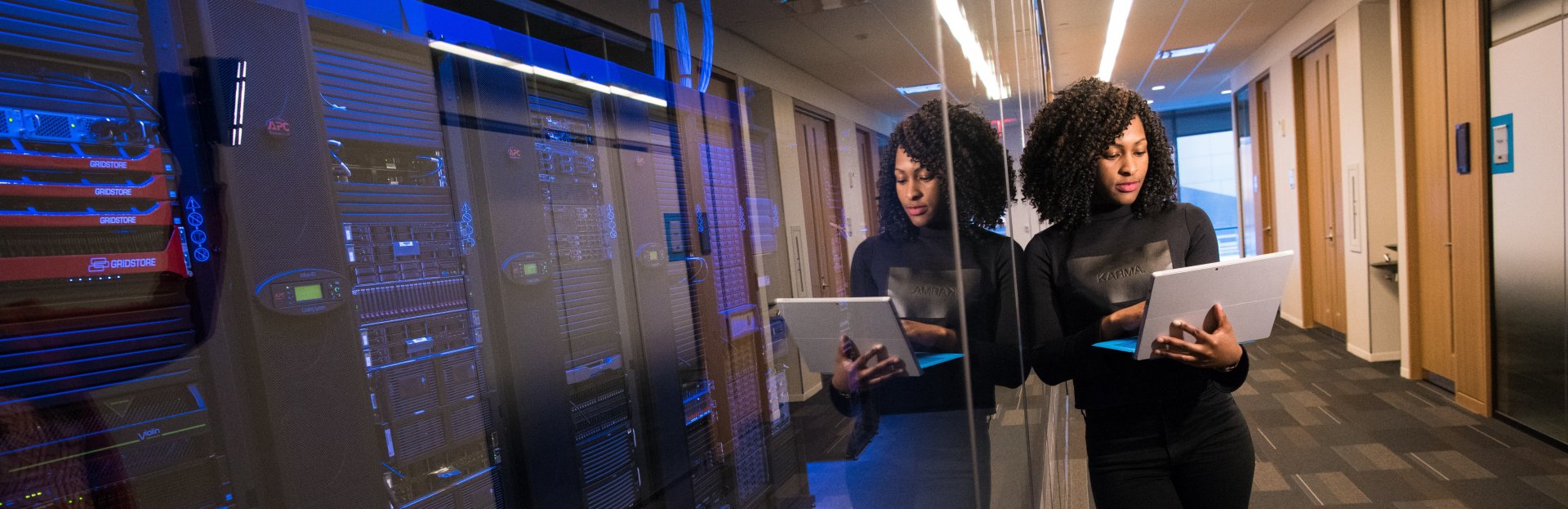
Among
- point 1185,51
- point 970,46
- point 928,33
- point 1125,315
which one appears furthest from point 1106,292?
point 1185,51

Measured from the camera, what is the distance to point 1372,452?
2828 mm

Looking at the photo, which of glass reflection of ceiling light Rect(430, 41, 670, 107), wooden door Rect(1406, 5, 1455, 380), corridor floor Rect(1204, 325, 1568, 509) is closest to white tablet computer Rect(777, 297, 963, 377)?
glass reflection of ceiling light Rect(430, 41, 670, 107)

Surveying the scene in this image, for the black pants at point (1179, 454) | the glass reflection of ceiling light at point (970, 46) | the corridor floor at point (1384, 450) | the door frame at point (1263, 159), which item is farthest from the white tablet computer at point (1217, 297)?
the door frame at point (1263, 159)

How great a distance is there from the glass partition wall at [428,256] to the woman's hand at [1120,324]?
84cm

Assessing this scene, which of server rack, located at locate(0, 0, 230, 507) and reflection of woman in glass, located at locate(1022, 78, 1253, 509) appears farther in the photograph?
reflection of woman in glass, located at locate(1022, 78, 1253, 509)

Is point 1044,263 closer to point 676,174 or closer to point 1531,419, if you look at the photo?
point 676,174

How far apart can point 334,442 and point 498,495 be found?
0.28 ft

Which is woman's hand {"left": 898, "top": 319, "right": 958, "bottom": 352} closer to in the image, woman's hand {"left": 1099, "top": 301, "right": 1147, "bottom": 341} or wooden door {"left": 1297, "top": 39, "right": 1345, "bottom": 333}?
woman's hand {"left": 1099, "top": 301, "right": 1147, "bottom": 341}

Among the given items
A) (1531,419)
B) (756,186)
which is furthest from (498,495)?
(1531,419)

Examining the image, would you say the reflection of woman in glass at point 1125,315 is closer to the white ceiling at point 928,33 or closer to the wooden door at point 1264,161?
the white ceiling at point 928,33

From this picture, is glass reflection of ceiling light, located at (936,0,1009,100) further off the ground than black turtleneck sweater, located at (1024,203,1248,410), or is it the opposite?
glass reflection of ceiling light, located at (936,0,1009,100)

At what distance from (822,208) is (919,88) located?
10.7 inches

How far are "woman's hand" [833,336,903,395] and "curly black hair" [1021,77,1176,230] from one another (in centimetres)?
93

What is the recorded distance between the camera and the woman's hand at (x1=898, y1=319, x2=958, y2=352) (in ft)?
1.81
